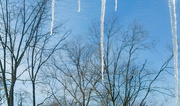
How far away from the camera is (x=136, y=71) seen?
57.4 feet

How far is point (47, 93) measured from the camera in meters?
20.8

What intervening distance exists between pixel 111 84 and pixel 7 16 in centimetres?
915

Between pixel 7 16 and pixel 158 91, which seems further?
pixel 158 91

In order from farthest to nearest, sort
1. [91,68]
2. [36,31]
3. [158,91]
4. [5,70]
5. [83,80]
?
[83,80] < [91,68] < [158,91] < [36,31] < [5,70]

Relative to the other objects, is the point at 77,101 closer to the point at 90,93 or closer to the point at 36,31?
the point at 90,93

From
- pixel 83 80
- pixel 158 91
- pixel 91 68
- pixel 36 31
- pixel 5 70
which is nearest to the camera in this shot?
pixel 5 70

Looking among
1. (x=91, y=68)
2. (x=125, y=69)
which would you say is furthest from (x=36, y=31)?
(x=125, y=69)

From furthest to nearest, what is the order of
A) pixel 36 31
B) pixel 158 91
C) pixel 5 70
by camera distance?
pixel 158 91 → pixel 36 31 → pixel 5 70

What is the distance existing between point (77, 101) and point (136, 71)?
639cm

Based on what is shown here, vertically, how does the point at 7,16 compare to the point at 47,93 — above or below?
above

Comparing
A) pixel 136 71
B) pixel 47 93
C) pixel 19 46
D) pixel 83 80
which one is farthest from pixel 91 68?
pixel 19 46

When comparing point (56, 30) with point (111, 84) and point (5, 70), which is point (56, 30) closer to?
point (5, 70)

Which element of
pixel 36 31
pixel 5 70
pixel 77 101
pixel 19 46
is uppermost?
pixel 36 31

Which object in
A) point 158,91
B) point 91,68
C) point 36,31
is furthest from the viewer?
point 91,68
